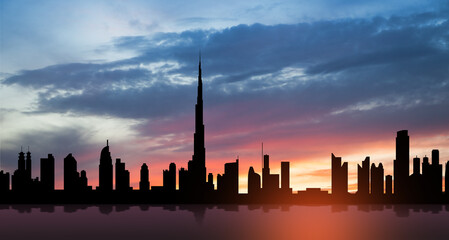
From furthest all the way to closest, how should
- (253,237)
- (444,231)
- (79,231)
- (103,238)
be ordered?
1. (444,231)
2. (79,231)
3. (253,237)
4. (103,238)

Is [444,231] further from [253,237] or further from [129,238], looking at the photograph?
[129,238]

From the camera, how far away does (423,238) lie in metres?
158

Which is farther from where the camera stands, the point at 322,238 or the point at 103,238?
the point at 322,238

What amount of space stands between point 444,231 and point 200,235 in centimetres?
7980

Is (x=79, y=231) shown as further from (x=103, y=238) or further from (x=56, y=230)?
(x=103, y=238)

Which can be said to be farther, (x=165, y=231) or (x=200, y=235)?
(x=165, y=231)

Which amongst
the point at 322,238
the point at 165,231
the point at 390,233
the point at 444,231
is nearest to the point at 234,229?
the point at 165,231

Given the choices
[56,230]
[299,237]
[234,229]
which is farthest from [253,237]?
[56,230]

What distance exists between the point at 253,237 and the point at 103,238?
40.5 meters

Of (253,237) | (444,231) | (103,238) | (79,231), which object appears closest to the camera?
(103,238)

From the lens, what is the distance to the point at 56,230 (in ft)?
578

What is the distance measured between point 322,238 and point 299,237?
6407 mm

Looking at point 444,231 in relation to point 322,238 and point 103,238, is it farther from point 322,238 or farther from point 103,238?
point 103,238

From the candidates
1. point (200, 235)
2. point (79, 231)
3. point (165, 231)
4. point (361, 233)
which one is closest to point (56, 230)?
point (79, 231)
